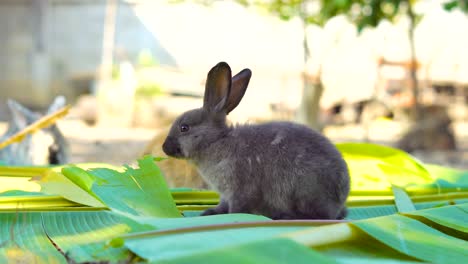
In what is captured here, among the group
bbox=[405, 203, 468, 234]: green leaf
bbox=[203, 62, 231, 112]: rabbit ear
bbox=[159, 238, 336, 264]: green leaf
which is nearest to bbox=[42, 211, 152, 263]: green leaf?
bbox=[159, 238, 336, 264]: green leaf

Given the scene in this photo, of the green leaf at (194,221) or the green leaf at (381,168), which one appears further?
the green leaf at (381,168)

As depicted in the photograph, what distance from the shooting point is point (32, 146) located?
415 cm

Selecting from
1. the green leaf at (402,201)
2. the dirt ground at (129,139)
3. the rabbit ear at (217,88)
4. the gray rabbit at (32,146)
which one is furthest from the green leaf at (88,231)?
the dirt ground at (129,139)

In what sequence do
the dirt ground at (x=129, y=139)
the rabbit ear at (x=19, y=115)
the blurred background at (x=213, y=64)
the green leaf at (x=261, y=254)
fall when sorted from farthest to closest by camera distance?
1. the blurred background at (x=213, y=64)
2. the dirt ground at (x=129, y=139)
3. the rabbit ear at (x=19, y=115)
4. the green leaf at (x=261, y=254)

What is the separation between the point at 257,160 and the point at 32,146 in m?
2.46

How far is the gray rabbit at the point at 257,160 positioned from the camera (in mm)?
2039

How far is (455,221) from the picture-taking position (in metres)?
1.94

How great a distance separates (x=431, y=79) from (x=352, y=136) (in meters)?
3.73

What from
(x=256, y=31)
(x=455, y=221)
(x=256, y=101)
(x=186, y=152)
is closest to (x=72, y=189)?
(x=186, y=152)

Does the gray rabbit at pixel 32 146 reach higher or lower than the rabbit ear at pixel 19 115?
lower

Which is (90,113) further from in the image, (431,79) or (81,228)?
(81,228)

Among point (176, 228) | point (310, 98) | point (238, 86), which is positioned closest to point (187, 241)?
point (176, 228)

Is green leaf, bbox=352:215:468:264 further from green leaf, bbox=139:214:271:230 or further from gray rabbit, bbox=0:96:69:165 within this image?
gray rabbit, bbox=0:96:69:165

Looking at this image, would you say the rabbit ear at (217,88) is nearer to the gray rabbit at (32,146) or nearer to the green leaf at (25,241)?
the green leaf at (25,241)
